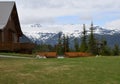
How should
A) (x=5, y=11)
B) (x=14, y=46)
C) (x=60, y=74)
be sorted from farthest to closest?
1. (x=5, y=11)
2. (x=14, y=46)
3. (x=60, y=74)

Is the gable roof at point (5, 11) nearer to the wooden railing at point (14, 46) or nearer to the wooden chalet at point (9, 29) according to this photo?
the wooden chalet at point (9, 29)

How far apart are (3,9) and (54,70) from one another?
33.2 metres

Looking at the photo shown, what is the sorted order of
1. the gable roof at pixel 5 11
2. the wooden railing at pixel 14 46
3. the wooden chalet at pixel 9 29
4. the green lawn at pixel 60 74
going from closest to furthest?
the green lawn at pixel 60 74 → the wooden railing at pixel 14 46 → the wooden chalet at pixel 9 29 → the gable roof at pixel 5 11

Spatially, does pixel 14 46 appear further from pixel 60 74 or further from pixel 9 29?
pixel 60 74

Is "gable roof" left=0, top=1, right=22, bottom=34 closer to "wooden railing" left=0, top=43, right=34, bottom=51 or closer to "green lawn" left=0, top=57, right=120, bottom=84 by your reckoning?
"wooden railing" left=0, top=43, right=34, bottom=51

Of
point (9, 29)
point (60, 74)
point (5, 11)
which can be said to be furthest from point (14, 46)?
point (60, 74)

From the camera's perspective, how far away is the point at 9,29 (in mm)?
56812

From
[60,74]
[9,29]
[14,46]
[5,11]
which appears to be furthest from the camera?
[9,29]

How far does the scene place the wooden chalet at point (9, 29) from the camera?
169 feet

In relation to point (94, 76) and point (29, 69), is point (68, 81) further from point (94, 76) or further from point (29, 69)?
point (29, 69)

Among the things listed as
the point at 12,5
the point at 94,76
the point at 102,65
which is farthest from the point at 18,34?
the point at 94,76

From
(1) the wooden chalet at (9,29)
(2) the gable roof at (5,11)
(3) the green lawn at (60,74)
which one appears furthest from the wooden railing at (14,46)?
(3) the green lawn at (60,74)

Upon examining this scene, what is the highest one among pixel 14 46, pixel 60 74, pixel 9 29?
pixel 9 29

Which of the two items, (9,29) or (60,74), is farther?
(9,29)
